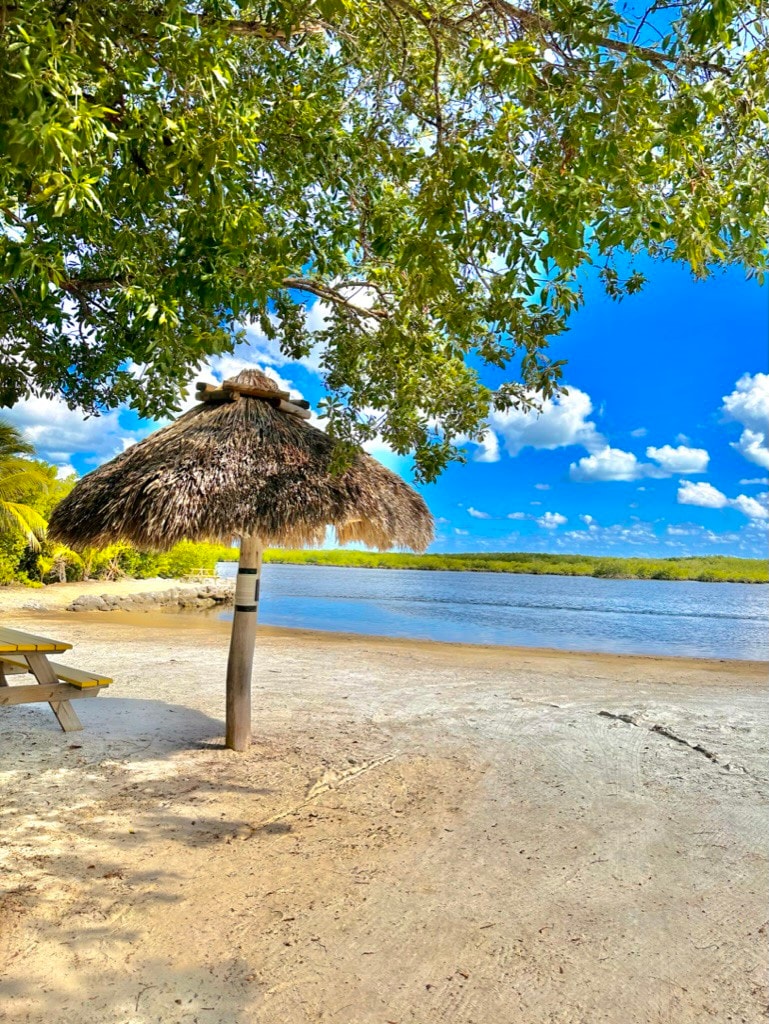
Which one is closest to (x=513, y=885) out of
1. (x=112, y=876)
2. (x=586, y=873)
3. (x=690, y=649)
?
(x=586, y=873)

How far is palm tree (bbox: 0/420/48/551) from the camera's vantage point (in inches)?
716

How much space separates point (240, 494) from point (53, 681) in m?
2.05

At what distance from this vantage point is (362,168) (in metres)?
4.96

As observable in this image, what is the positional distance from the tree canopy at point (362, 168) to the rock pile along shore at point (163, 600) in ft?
49.0

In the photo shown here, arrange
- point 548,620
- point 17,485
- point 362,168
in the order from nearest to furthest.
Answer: point 362,168, point 17,485, point 548,620

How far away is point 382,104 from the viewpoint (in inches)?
203

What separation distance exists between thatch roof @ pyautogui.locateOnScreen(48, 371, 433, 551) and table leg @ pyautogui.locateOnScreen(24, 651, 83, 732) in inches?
34.2

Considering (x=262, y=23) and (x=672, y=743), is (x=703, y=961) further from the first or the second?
(x=262, y=23)

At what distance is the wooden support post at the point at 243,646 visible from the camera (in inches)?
218

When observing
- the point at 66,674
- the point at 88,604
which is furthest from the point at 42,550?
the point at 66,674

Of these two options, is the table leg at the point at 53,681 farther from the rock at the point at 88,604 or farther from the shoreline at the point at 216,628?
the rock at the point at 88,604

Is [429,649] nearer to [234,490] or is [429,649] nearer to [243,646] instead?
[243,646]

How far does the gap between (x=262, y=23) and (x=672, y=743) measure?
6.03 metres

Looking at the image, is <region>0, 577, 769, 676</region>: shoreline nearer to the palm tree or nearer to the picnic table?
the palm tree
